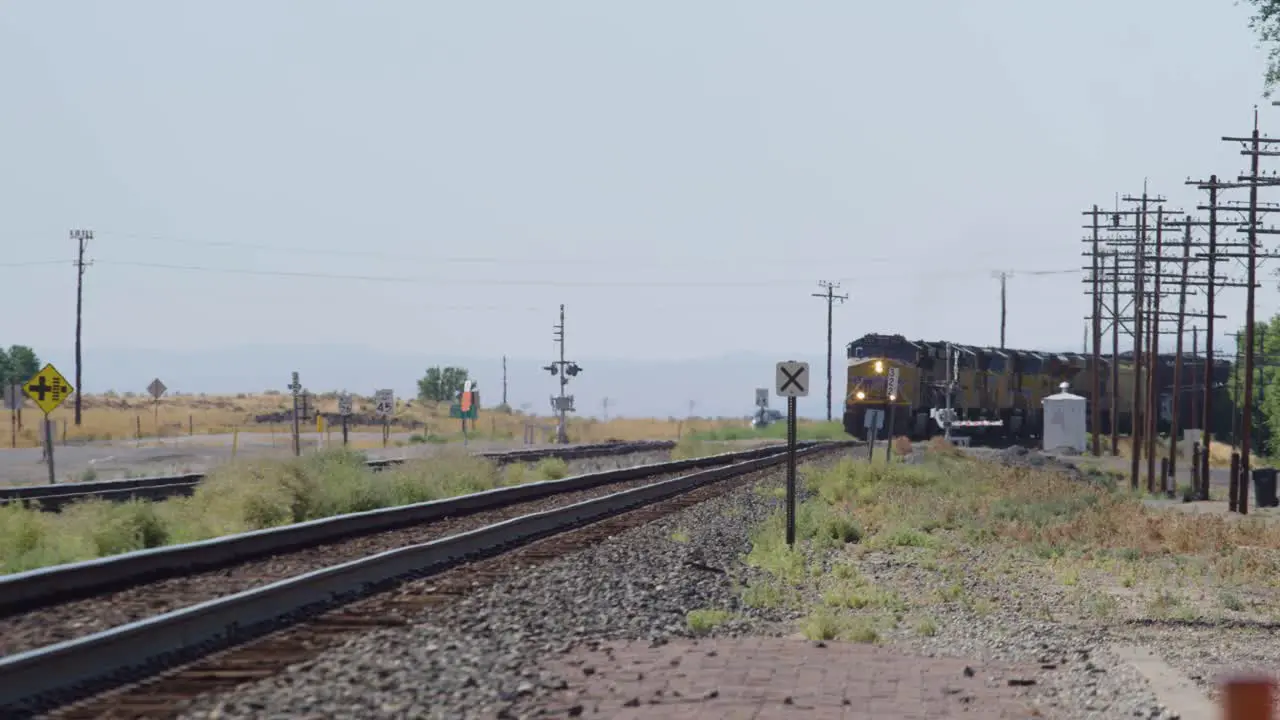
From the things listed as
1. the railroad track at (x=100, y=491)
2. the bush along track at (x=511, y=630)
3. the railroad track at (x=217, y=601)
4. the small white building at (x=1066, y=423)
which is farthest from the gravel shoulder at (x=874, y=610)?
the small white building at (x=1066, y=423)

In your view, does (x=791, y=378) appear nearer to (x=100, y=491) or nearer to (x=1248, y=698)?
(x=100, y=491)

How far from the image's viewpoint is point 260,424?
4461 inches

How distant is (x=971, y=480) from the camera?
37.1 meters

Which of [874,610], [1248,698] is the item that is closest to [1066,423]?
[874,610]

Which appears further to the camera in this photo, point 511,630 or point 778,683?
point 511,630

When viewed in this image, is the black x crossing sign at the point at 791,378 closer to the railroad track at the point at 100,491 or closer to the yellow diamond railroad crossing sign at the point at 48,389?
the railroad track at the point at 100,491

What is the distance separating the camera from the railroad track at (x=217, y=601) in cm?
892

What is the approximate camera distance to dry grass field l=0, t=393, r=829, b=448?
84.2m

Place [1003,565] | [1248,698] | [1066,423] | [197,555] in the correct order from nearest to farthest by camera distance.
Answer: [1248,698]
[197,555]
[1003,565]
[1066,423]

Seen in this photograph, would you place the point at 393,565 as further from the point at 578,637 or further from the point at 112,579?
the point at 578,637

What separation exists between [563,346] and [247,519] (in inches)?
2958

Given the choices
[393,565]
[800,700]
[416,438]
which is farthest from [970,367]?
[800,700]

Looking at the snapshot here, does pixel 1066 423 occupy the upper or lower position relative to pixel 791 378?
lower

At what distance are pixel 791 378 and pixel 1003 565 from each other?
430 cm
